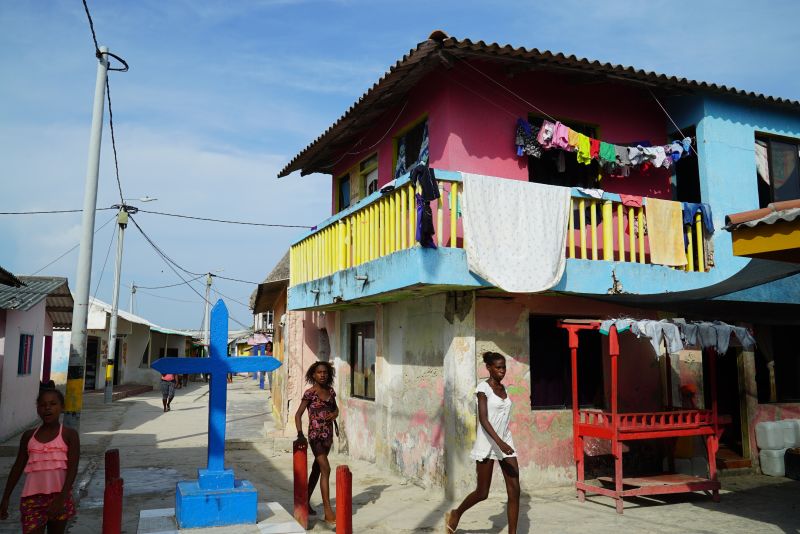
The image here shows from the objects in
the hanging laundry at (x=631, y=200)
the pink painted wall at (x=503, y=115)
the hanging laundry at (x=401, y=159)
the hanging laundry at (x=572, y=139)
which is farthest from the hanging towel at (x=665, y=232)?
the hanging laundry at (x=401, y=159)

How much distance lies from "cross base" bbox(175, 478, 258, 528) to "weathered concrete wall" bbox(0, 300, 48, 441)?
9.55 m

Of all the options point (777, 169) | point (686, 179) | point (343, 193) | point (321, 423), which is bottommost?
point (321, 423)

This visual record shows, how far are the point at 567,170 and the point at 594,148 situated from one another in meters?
0.72

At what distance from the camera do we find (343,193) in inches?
563

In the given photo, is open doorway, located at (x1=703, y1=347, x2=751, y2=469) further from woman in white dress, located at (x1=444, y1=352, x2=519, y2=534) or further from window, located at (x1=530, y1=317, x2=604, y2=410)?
woman in white dress, located at (x1=444, y1=352, x2=519, y2=534)

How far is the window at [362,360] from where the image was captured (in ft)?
38.1

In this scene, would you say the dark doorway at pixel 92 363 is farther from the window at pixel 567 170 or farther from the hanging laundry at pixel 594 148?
the hanging laundry at pixel 594 148

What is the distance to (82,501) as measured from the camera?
27.0 ft

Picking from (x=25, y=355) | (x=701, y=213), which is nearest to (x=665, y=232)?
(x=701, y=213)

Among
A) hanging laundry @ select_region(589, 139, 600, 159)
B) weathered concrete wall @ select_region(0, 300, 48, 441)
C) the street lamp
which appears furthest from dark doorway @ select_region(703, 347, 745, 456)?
the street lamp

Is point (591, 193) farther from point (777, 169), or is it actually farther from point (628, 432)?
point (777, 169)

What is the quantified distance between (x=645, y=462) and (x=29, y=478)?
8123 millimetres

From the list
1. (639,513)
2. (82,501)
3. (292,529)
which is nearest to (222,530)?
(292,529)

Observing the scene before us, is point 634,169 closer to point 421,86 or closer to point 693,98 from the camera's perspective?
point 693,98
